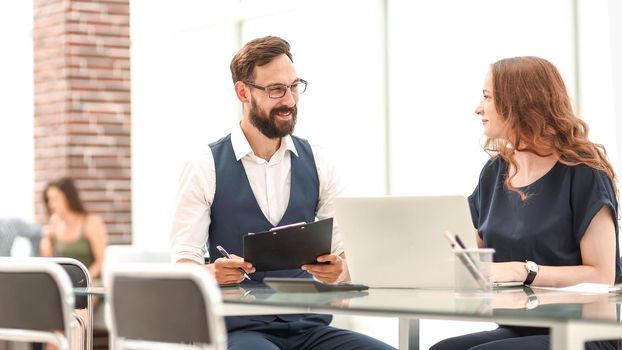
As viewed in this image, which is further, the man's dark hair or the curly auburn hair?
the man's dark hair

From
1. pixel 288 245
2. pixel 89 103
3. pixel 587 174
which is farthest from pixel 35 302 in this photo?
pixel 89 103

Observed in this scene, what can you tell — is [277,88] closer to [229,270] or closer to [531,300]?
[229,270]

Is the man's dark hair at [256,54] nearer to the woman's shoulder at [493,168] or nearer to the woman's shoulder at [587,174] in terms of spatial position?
the woman's shoulder at [493,168]

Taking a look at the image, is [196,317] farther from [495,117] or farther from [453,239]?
[495,117]

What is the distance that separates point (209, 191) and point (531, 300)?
1.16 meters

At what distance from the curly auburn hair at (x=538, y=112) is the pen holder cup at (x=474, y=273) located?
54 cm

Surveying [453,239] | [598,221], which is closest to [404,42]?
[598,221]

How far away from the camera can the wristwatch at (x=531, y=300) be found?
2.16m

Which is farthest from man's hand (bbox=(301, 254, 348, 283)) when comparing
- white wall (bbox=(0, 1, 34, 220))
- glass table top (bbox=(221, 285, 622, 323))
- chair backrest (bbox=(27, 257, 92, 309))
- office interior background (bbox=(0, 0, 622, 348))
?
white wall (bbox=(0, 1, 34, 220))

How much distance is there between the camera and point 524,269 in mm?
2727

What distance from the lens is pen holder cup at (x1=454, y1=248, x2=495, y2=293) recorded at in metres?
2.41

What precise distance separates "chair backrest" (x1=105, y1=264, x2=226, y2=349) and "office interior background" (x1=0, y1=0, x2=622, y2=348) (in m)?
2.79

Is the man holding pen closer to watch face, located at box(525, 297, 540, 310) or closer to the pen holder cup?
the pen holder cup

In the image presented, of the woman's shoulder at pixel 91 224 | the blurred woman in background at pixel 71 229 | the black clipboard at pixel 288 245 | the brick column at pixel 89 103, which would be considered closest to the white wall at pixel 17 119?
the brick column at pixel 89 103
